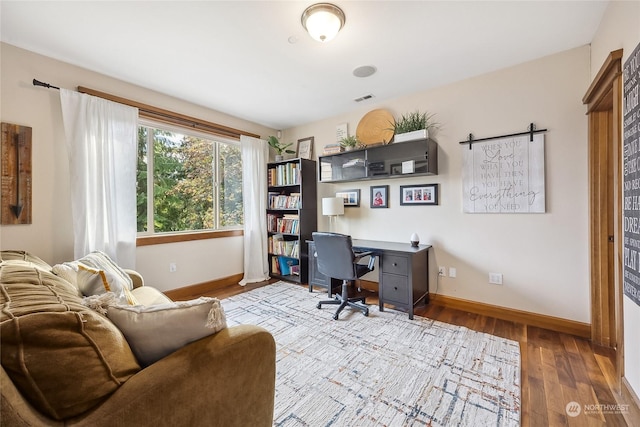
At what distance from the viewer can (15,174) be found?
2.11 metres

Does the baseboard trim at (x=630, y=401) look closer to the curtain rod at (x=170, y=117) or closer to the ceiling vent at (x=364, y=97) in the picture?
the ceiling vent at (x=364, y=97)

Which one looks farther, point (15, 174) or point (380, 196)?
point (380, 196)

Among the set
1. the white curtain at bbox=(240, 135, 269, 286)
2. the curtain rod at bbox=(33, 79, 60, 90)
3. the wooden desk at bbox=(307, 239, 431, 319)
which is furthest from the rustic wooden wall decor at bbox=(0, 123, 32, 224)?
the wooden desk at bbox=(307, 239, 431, 319)

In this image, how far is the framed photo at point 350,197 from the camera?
358 cm

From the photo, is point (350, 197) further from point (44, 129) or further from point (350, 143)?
point (44, 129)

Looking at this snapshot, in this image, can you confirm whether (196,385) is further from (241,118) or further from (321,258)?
(241,118)

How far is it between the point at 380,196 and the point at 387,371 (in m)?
2.06

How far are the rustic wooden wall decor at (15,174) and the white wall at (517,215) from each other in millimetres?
3550

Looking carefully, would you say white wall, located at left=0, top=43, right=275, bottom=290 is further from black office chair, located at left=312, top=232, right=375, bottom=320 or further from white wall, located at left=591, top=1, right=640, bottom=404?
white wall, located at left=591, top=1, right=640, bottom=404

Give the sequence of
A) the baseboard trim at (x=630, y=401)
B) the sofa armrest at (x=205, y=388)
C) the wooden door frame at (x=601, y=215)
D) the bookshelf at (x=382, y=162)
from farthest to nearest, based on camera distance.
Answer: the bookshelf at (x=382, y=162)
the wooden door frame at (x=601, y=215)
the baseboard trim at (x=630, y=401)
the sofa armrest at (x=205, y=388)

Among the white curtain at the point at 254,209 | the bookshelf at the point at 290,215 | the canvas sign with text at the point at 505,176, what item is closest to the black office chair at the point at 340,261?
the bookshelf at the point at 290,215

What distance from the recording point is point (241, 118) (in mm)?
3885

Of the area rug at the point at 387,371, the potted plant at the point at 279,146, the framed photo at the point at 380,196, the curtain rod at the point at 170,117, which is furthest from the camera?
the potted plant at the point at 279,146

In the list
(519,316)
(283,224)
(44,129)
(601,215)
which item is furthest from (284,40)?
(519,316)
